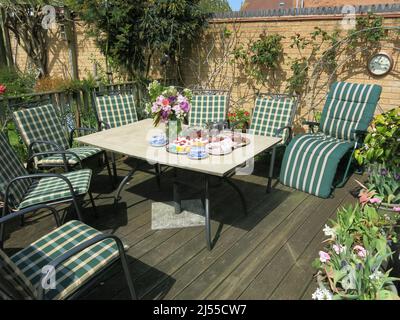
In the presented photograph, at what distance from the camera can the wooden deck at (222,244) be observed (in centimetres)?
220

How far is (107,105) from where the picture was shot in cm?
419

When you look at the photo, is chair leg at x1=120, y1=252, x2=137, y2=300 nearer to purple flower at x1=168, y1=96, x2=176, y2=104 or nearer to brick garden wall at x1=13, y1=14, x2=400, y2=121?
purple flower at x1=168, y1=96, x2=176, y2=104

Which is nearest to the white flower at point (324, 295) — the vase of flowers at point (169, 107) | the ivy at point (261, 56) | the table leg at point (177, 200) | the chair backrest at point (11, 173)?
the table leg at point (177, 200)

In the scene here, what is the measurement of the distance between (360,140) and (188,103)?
7.39ft

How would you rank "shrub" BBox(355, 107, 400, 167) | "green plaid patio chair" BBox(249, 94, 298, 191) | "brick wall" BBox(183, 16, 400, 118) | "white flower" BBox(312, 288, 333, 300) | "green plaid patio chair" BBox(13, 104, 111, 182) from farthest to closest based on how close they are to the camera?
"brick wall" BBox(183, 16, 400, 118)
"green plaid patio chair" BBox(249, 94, 298, 191)
"green plaid patio chair" BBox(13, 104, 111, 182)
"shrub" BBox(355, 107, 400, 167)
"white flower" BBox(312, 288, 333, 300)

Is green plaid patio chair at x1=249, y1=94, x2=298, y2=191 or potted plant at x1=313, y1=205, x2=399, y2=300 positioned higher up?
green plaid patio chair at x1=249, y1=94, x2=298, y2=191

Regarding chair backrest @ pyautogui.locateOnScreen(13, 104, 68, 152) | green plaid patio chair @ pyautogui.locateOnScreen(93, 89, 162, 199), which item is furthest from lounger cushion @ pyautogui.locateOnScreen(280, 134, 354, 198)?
chair backrest @ pyautogui.locateOnScreen(13, 104, 68, 152)

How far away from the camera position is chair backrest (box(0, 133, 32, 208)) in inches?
96.7

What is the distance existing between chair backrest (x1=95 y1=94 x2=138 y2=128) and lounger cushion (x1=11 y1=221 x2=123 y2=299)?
2.36 metres

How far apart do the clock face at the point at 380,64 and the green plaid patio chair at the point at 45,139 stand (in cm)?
398

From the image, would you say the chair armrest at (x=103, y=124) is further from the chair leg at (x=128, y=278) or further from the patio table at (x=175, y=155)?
the chair leg at (x=128, y=278)

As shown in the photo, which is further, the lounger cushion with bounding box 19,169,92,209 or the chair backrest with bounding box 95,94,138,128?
the chair backrest with bounding box 95,94,138,128

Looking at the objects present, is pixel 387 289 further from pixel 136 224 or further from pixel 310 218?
pixel 136 224
